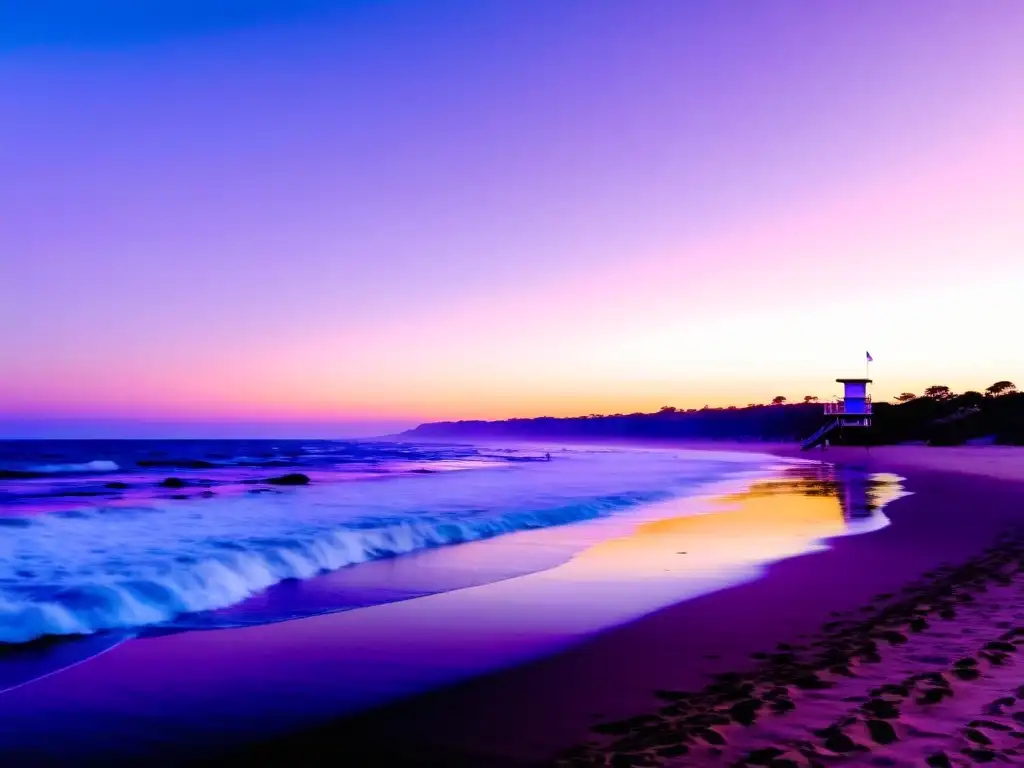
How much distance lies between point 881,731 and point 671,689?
4.75ft

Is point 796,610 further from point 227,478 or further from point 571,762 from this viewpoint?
point 227,478

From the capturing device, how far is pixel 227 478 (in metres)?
34.7

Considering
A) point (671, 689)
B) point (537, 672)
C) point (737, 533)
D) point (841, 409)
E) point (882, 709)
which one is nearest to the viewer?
point (882, 709)

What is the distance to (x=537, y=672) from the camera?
19.1 feet

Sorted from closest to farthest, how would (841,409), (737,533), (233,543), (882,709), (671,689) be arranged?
(882,709)
(671,689)
(233,543)
(737,533)
(841,409)

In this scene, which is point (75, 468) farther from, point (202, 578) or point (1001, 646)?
point (1001, 646)

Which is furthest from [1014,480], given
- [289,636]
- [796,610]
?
[289,636]

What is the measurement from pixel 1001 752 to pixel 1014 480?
26853mm

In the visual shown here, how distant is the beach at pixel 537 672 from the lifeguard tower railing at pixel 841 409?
172 ft

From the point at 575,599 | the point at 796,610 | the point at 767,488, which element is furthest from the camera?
the point at 767,488

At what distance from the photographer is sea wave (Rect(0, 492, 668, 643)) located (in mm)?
7805

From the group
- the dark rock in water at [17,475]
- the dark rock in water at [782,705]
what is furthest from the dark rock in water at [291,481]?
the dark rock in water at [782,705]

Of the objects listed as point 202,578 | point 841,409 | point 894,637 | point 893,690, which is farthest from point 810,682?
point 841,409

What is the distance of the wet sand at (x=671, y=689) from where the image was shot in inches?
165
